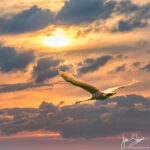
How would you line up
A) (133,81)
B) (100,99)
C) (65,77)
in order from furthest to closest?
(133,81)
(100,99)
(65,77)

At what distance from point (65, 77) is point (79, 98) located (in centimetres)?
1184

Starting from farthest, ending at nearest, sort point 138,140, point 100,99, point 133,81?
1. point 138,140
2. point 133,81
3. point 100,99

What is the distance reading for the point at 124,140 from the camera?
83.4 m

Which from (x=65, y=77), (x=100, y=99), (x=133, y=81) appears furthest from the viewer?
(x=133, y=81)

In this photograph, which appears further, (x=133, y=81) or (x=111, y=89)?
(x=133, y=81)

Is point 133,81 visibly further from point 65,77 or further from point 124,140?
point 65,77

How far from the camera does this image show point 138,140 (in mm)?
82312

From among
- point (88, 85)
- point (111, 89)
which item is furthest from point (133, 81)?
point (88, 85)

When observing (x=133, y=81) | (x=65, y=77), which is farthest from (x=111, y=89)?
(x=65, y=77)

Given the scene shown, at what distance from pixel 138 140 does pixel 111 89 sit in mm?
17425

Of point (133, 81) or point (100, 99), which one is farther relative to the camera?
point (133, 81)

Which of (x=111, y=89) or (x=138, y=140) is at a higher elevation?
(x=111, y=89)

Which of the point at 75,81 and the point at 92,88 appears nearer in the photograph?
the point at 75,81

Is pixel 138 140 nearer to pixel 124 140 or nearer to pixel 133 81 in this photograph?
pixel 124 140
